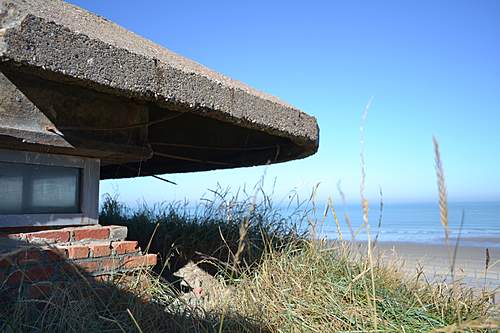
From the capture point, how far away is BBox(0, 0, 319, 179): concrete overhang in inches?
78.0

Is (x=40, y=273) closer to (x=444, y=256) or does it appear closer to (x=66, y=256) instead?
(x=66, y=256)

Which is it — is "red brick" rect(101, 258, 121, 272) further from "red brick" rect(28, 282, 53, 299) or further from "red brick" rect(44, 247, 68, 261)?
"red brick" rect(28, 282, 53, 299)

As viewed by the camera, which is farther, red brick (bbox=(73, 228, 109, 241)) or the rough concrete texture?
red brick (bbox=(73, 228, 109, 241))

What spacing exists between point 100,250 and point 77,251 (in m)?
0.15

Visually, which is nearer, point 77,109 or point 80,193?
point 77,109

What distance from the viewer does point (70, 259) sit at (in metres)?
2.54

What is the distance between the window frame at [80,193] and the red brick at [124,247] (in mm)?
224

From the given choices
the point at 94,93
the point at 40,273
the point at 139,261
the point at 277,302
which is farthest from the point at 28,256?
the point at 277,302

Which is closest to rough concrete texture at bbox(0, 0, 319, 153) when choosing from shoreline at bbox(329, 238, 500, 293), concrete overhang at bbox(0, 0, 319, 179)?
concrete overhang at bbox(0, 0, 319, 179)

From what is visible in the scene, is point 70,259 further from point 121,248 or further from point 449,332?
point 449,332

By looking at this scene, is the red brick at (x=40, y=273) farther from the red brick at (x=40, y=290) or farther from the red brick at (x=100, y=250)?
the red brick at (x=100, y=250)

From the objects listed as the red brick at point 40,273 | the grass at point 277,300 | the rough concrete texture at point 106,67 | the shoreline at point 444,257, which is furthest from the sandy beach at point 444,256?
the red brick at point 40,273

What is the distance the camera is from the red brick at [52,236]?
2523 mm

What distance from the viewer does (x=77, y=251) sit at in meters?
2.58
